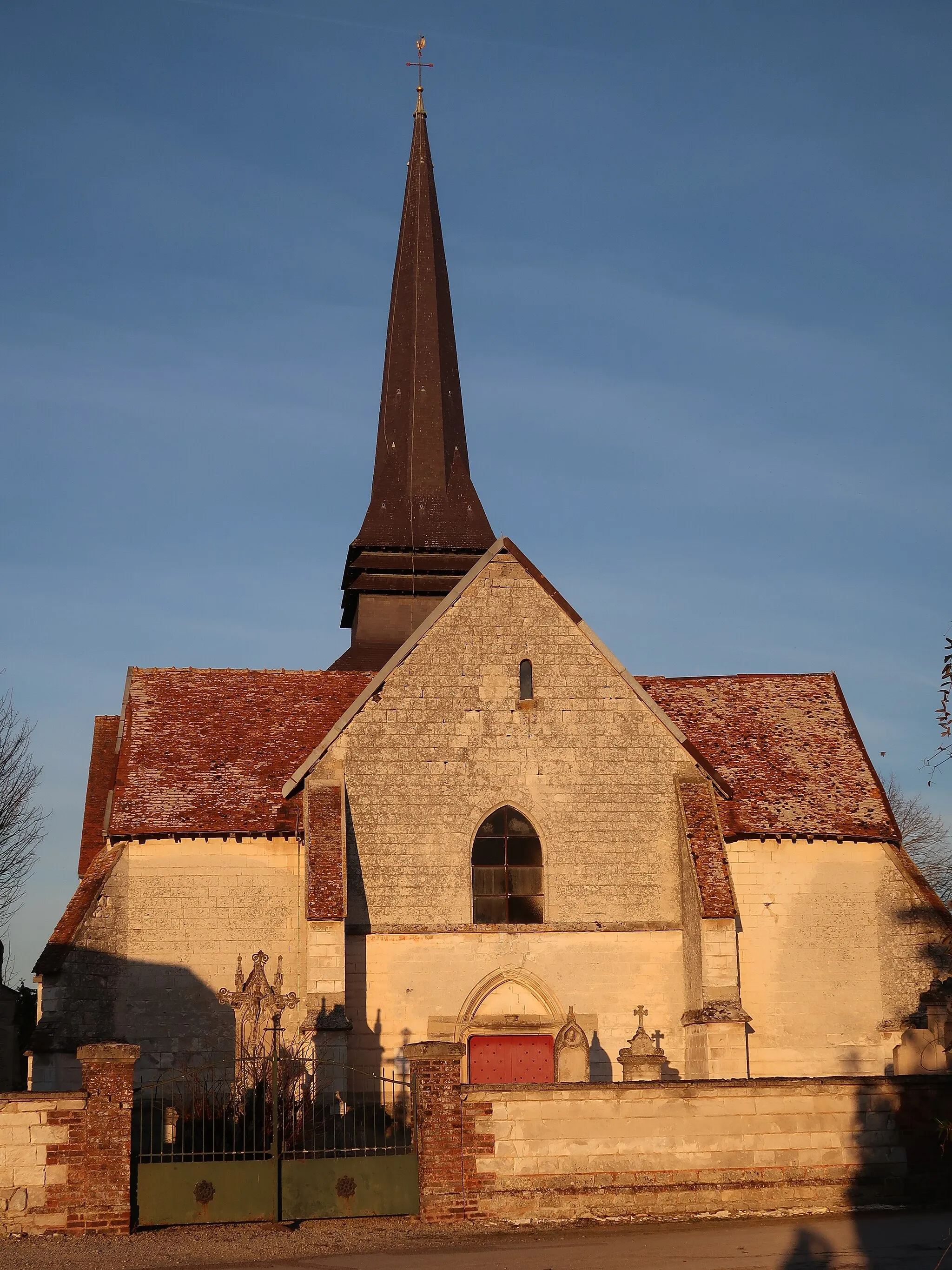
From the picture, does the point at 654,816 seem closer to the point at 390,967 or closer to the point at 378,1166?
the point at 390,967

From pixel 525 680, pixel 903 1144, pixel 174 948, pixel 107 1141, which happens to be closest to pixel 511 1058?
pixel 174 948

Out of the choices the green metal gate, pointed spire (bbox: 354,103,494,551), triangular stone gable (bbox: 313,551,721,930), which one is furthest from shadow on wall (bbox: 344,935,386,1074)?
pointed spire (bbox: 354,103,494,551)

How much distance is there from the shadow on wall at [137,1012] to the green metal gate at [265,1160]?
439cm

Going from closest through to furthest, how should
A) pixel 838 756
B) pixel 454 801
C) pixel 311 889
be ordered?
pixel 311 889 < pixel 454 801 < pixel 838 756

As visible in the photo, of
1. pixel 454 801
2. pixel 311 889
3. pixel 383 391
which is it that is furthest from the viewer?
pixel 383 391

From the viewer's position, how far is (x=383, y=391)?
34.1 meters

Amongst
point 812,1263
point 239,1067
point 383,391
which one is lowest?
point 812,1263

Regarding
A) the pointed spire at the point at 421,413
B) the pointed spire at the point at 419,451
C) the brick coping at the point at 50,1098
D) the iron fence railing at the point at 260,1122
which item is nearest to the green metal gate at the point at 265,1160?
the iron fence railing at the point at 260,1122

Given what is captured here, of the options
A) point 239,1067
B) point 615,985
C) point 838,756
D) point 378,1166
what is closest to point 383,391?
point 838,756

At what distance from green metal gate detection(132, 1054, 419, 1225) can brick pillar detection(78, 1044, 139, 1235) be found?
0.85 feet

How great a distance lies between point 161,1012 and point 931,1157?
445 inches

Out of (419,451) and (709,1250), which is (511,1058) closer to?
(709,1250)

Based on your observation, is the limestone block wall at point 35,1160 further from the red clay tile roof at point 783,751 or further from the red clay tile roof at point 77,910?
the red clay tile roof at point 783,751

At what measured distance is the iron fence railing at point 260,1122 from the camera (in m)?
14.9
